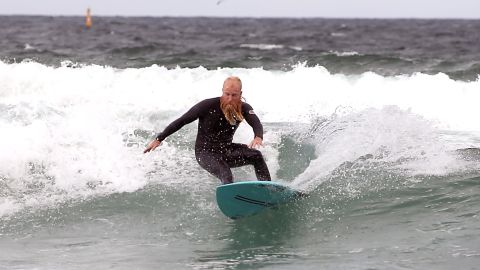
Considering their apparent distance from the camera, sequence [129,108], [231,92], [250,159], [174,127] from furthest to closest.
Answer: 1. [129,108]
2. [250,159]
3. [174,127]
4. [231,92]

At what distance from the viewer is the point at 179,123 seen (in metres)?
7.13

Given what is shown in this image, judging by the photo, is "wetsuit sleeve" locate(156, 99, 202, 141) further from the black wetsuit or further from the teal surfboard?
the teal surfboard

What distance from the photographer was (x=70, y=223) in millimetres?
7375

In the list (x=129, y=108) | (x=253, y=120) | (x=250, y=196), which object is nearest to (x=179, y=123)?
(x=253, y=120)

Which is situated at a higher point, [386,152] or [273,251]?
[386,152]

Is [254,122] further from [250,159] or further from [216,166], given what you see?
[216,166]

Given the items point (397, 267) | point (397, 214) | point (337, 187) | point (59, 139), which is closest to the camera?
point (397, 267)

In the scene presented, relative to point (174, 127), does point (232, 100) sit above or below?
above

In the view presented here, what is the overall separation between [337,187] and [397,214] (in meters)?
0.84

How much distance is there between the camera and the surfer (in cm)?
714

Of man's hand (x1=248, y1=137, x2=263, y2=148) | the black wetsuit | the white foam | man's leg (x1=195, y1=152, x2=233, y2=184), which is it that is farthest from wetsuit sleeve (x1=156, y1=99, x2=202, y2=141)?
the white foam

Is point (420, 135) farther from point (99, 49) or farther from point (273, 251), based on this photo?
point (99, 49)

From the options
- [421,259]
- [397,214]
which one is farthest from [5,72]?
[421,259]

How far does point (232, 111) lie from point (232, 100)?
0.55 feet
